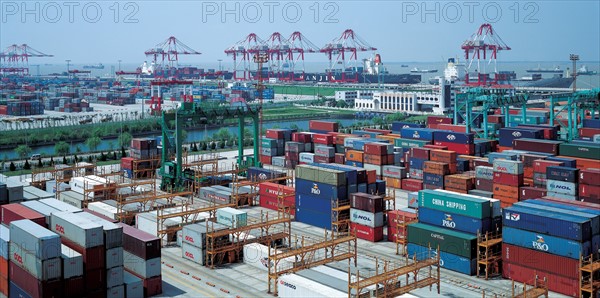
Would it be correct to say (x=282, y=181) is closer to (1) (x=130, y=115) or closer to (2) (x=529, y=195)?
(2) (x=529, y=195)

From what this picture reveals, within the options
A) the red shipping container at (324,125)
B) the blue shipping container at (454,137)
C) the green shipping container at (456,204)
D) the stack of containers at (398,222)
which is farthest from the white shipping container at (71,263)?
the red shipping container at (324,125)

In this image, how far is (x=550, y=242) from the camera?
19.2m

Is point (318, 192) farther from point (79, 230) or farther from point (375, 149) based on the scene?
point (79, 230)

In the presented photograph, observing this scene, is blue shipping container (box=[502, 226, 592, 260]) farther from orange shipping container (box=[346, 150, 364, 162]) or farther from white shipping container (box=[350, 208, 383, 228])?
orange shipping container (box=[346, 150, 364, 162])

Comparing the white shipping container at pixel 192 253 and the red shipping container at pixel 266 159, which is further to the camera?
the red shipping container at pixel 266 159

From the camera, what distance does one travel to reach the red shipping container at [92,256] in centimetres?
1764

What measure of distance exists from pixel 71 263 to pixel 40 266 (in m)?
0.83

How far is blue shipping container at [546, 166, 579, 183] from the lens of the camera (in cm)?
2616

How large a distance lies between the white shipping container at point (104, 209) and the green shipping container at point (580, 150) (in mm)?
21981

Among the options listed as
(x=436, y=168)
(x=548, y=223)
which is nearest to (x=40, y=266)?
(x=548, y=223)

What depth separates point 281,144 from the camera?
4553cm

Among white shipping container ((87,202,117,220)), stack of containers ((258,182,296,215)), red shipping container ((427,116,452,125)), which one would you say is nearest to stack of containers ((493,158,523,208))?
stack of containers ((258,182,296,215))

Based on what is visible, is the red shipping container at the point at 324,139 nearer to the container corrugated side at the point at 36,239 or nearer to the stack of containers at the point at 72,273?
the container corrugated side at the point at 36,239

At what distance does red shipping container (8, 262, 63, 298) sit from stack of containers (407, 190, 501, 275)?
1088 cm
